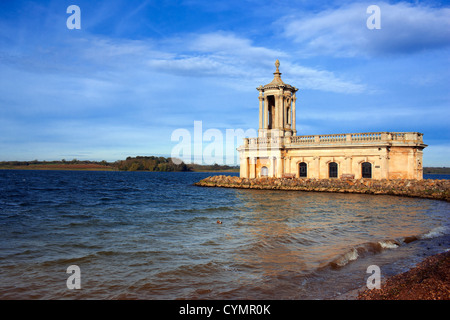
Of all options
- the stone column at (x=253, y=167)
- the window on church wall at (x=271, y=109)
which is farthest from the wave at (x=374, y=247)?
the window on church wall at (x=271, y=109)

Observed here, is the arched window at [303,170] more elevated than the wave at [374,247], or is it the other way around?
the arched window at [303,170]

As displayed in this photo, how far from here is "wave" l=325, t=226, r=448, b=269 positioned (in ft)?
30.0

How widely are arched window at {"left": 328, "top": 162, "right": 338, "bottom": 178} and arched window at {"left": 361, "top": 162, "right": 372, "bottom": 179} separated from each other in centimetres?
280

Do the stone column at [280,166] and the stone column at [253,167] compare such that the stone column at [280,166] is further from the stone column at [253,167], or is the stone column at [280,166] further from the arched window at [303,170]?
the stone column at [253,167]

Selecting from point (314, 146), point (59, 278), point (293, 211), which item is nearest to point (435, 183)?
point (314, 146)

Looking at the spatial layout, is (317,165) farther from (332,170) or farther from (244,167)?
(244,167)

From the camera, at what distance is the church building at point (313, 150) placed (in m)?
32.4

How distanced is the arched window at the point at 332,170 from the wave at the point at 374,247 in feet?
75.5

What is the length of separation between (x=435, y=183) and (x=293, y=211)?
16806mm

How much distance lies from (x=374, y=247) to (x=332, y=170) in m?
26.5

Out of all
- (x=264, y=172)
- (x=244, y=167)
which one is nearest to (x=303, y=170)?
(x=264, y=172)

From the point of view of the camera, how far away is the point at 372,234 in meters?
12.7

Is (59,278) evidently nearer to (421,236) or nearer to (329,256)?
(329,256)

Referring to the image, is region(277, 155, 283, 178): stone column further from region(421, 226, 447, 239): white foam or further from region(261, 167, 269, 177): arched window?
region(421, 226, 447, 239): white foam
